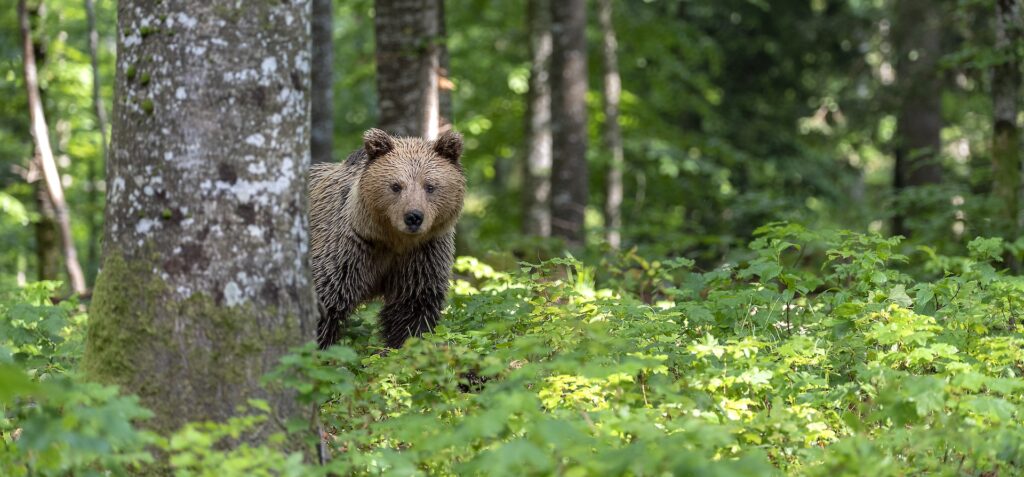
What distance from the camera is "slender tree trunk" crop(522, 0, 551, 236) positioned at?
53.1 feet

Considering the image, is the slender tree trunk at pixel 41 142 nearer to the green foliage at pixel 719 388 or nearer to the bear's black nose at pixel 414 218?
the bear's black nose at pixel 414 218

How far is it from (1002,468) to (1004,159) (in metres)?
6.47

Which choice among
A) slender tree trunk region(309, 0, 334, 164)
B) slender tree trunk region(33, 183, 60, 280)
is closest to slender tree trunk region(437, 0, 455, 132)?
slender tree trunk region(309, 0, 334, 164)

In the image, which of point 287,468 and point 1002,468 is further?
point 1002,468

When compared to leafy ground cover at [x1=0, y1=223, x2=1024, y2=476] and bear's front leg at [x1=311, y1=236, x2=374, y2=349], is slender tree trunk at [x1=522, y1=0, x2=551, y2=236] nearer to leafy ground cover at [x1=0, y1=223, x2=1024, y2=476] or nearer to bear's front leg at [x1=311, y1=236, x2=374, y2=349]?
bear's front leg at [x1=311, y1=236, x2=374, y2=349]

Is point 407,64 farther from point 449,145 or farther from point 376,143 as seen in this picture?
point 376,143

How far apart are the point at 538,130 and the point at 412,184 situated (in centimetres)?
991

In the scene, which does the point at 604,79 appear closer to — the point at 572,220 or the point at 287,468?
the point at 572,220

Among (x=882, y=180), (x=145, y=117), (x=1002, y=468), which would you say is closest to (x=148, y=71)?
(x=145, y=117)

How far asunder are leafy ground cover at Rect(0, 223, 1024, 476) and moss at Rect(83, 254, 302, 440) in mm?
163

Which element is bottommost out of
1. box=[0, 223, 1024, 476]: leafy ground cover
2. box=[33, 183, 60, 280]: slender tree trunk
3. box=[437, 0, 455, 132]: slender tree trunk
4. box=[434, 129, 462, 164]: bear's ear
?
box=[33, 183, 60, 280]: slender tree trunk

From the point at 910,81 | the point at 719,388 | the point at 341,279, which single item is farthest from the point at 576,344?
the point at 910,81

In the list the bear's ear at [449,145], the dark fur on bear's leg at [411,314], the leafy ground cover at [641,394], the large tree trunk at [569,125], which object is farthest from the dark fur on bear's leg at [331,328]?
the large tree trunk at [569,125]

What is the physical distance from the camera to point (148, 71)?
452 centimetres
